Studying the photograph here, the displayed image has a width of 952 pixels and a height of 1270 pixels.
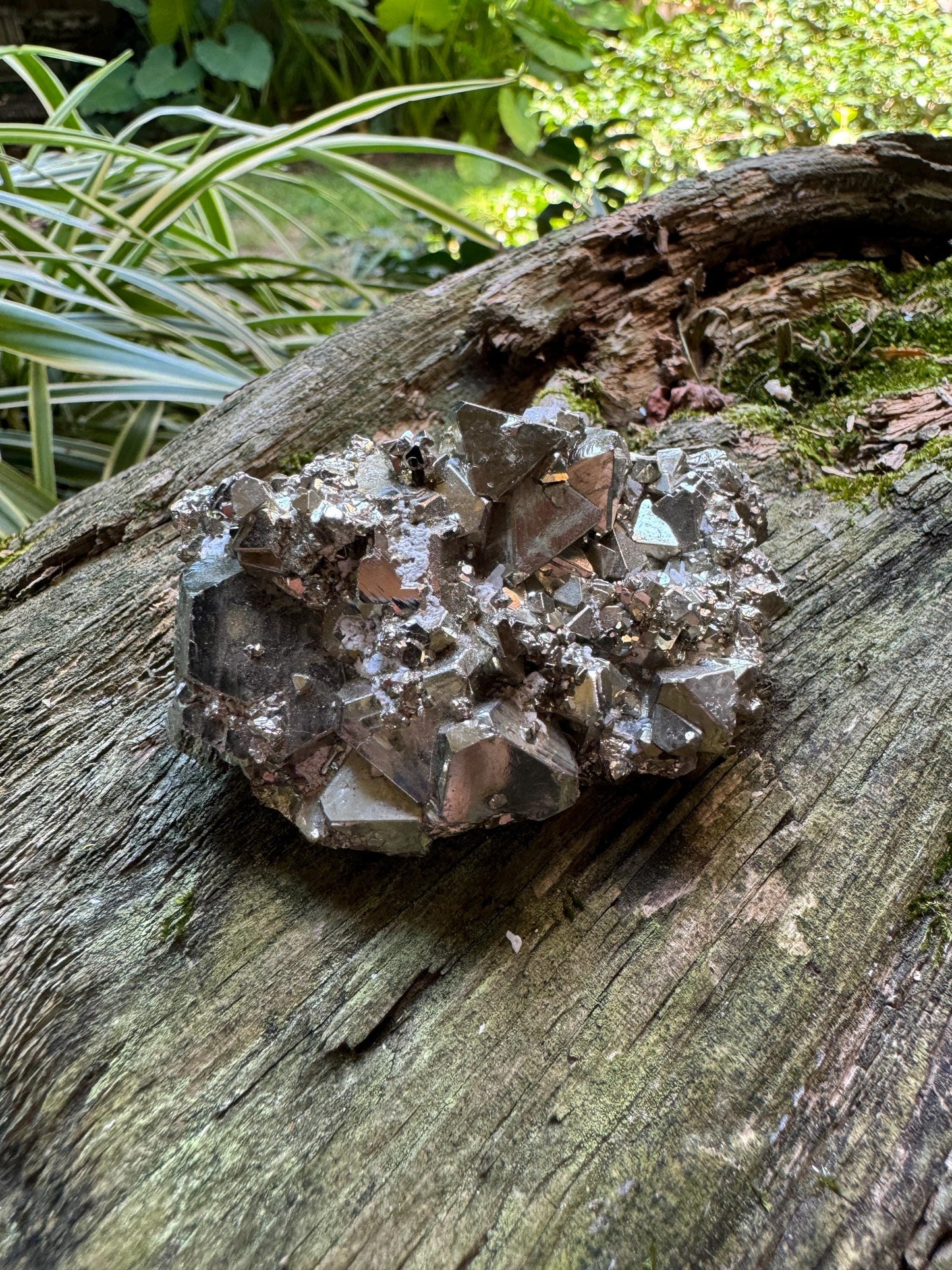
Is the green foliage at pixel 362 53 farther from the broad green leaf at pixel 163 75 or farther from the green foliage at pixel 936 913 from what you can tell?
the green foliage at pixel 936 913

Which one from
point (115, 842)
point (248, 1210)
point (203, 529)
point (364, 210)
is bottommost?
point (364, 210)

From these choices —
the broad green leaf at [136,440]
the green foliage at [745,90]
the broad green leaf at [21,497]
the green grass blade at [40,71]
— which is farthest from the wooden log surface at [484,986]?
the green foliage at [745,90]

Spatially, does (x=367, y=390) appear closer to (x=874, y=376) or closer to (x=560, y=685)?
(x=560, y=685)

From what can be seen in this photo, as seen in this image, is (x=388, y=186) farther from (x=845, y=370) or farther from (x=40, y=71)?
(x=845, y=370)

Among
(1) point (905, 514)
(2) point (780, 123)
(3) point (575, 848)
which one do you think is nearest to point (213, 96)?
(2) point (780, 123)

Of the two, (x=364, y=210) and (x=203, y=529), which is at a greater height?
(x=203, y=529)

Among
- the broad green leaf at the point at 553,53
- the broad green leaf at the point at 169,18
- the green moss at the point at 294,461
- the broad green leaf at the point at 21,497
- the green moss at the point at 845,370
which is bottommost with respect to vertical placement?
the green moss at the point at 845,370
